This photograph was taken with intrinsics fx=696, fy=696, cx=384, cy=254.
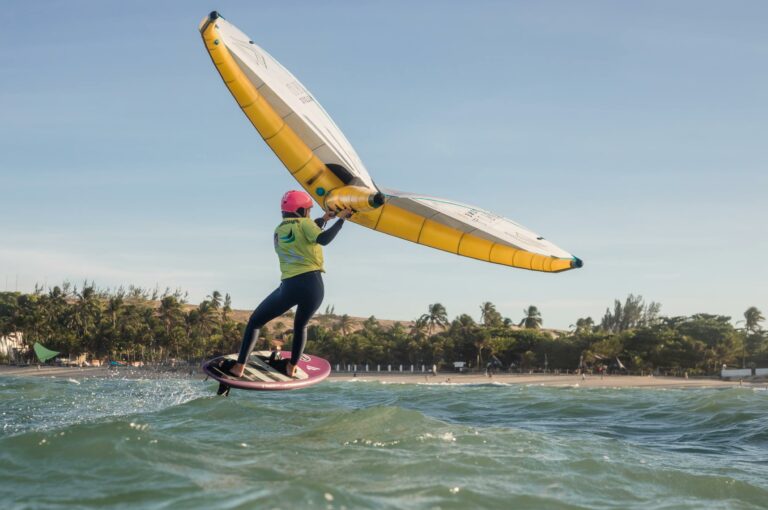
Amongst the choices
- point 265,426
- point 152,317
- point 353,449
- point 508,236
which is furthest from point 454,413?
point 152,317

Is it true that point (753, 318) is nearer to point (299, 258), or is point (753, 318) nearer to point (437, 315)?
point (437, 315)

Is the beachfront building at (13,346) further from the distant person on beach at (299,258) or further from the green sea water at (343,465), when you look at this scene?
the distant person on beach at (299,258)

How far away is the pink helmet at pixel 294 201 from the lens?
10.5 meters

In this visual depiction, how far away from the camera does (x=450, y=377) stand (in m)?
98.4

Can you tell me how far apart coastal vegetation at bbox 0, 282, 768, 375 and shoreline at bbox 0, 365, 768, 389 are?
17.3 ft

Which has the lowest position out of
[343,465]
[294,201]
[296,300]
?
[343,465]

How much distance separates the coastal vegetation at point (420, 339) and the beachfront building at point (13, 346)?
330 centimetres

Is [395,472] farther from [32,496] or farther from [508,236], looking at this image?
[508,236]

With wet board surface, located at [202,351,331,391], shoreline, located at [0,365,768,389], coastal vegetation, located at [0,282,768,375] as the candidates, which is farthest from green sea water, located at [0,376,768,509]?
coastal vegetation, located at [0,282,768,375]

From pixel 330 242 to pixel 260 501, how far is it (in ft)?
17.1

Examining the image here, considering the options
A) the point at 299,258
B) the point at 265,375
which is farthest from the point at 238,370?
the point at 299,258

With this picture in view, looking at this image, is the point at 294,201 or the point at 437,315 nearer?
the point at 294,201

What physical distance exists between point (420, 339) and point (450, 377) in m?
18.5

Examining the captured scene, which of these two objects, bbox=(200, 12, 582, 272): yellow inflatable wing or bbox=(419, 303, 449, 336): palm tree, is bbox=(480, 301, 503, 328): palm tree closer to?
bbox=(419, 303, 449, 336): palm tree
